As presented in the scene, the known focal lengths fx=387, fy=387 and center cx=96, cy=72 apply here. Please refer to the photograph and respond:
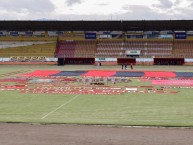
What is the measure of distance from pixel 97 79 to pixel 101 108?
58.7ft

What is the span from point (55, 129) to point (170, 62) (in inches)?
2606

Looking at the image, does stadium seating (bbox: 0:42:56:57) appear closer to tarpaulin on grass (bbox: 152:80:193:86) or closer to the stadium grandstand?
the stadium grandstand

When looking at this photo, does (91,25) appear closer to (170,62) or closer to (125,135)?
(170,62)

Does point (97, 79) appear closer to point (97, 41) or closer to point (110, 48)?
point (110, 48)

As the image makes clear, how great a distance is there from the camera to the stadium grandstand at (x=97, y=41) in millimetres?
85250

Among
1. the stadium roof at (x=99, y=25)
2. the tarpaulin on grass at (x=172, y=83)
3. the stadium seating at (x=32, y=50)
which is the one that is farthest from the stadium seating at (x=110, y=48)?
the tarpaulin on grass at (x=172, y=83)

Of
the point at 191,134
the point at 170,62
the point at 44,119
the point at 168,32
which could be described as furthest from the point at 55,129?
the point at 168,32

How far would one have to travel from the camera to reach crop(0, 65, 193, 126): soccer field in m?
22.4

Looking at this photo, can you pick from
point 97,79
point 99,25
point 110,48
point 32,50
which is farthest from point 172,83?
point 32,50

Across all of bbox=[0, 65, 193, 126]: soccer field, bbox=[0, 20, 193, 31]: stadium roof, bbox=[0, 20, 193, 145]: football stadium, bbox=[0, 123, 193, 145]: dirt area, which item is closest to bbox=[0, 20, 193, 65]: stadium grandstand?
bbox=[0, 20, 193, 31]: stadium roof

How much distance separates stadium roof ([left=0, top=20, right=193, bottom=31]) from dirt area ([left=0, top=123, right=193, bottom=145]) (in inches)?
2676

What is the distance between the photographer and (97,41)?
3610 inches

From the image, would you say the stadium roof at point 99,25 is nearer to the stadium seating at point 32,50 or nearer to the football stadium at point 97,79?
the football stadium at point 97,79

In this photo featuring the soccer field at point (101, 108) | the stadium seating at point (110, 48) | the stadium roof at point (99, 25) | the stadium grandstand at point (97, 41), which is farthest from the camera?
the stadium seating at point (110, 48)
